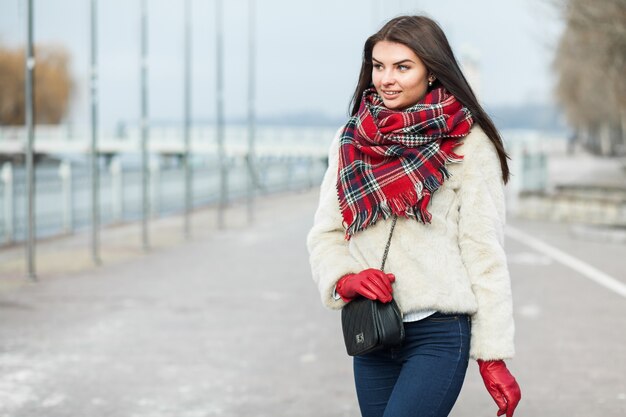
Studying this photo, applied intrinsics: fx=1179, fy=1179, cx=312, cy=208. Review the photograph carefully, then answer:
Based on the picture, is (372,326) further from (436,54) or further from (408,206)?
(436,54)

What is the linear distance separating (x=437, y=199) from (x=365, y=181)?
0.76 ft

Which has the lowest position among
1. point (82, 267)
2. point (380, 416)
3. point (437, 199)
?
point (82, 267)

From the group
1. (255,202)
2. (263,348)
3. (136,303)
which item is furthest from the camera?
(255,202)

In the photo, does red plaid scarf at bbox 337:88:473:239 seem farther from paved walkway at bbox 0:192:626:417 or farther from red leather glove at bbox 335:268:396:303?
paved walkway at bbox 0:192:626:417

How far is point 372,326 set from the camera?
3355 millimetres

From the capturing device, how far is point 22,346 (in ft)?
29.0

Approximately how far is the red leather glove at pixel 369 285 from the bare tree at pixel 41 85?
296 ft

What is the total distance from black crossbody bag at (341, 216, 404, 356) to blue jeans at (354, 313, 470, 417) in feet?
0.34

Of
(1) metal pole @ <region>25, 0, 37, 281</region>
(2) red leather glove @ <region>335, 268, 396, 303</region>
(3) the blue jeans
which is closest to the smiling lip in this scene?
(2) red leather glove @ <region>335, 268, 396, 303</region>

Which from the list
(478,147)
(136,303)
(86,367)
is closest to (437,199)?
(478,147)

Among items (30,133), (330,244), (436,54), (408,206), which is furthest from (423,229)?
(30,133)

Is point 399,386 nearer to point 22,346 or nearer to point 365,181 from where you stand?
point 365,181

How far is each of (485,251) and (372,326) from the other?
0.44 metres

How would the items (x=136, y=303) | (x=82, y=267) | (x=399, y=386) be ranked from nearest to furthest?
(x=399, y=386) < (x=136, y=303) < (x=82, y=267)
